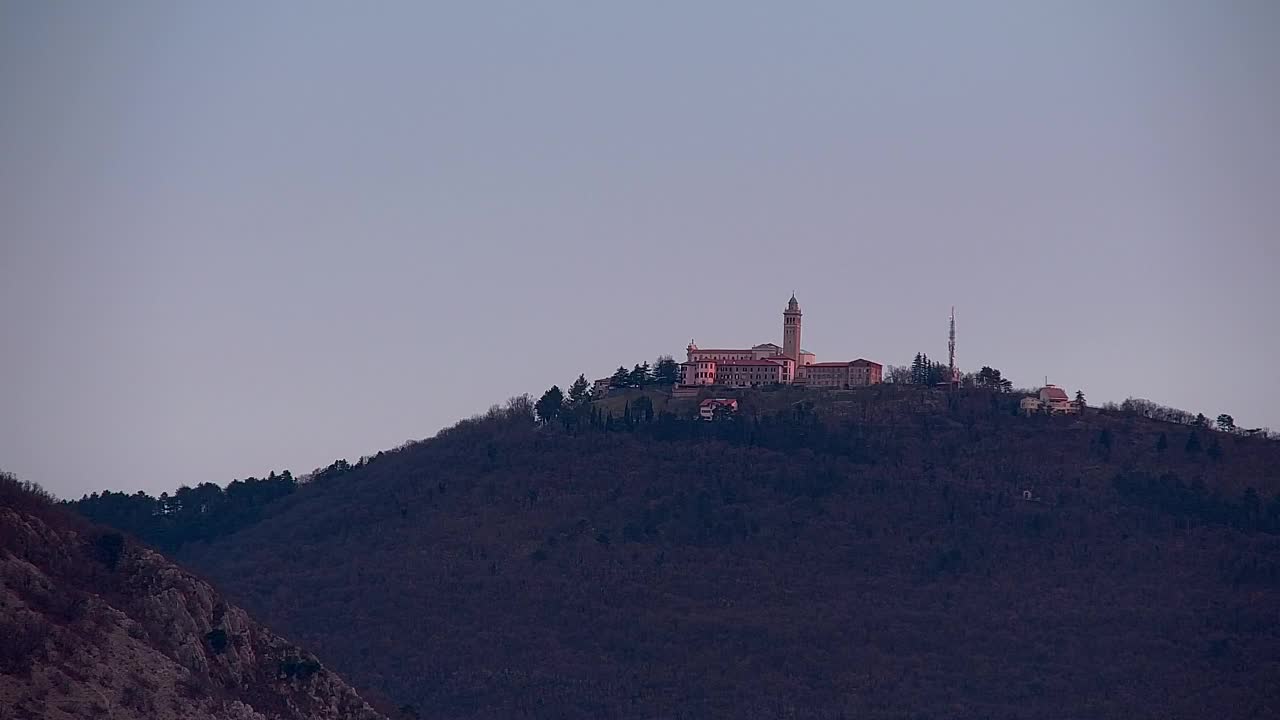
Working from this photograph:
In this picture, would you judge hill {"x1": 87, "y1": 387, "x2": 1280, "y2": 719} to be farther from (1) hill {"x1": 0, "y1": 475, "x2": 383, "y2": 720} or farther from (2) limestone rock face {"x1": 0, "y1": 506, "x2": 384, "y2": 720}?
(2) limestone rock face {"x1": 0, "y1": 506, "x2": 384, "y2": 720}

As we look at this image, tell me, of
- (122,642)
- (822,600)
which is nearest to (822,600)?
(822,600)

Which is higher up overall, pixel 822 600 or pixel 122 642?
pixel 822 600

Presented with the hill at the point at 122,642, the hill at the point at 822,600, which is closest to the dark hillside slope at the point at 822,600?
the hill at the point at 822,600

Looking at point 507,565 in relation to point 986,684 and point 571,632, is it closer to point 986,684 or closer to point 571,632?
point 571,632

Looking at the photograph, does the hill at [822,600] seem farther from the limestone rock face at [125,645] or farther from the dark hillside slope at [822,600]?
the limestone rock face at [125,645]

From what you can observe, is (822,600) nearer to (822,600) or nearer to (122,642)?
(822,600)

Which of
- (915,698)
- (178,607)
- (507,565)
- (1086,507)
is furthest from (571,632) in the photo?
(178,607)
